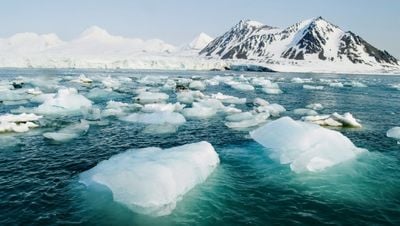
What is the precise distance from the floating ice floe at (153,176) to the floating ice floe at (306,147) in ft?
11.2

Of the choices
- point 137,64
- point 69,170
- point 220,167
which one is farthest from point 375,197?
point 137,64

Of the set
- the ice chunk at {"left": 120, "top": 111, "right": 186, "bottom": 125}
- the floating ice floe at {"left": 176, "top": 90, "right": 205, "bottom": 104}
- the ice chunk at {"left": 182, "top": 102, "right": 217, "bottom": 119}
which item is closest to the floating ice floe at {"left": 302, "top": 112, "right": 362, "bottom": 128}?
the ice chunk at {"left": 182, "top": 102, "right": 217, "bottom": 119}

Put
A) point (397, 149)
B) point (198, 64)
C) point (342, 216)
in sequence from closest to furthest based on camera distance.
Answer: point (342, 216)
point (397, 149)
point (198, 64)

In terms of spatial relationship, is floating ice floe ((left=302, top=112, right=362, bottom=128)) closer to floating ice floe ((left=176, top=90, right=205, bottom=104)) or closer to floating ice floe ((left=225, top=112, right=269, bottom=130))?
floating ice floe ((left=225, top=112, right=269, bottom=130))

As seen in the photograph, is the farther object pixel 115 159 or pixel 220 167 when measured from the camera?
pixel 220 167

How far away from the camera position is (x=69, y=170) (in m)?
14.9

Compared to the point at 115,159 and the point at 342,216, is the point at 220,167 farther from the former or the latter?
the point at 342,216

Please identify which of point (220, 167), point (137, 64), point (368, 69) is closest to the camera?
point (220, 167)

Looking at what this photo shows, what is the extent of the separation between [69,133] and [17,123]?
4771 mm

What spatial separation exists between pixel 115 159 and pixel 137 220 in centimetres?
429

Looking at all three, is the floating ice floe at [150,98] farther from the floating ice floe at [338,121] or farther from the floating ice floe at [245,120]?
the floating ice floe at [338,121]

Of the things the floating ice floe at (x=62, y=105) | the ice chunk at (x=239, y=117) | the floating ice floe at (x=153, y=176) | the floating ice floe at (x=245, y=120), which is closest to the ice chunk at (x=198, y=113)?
the ice chunk at (x=239, y=117)

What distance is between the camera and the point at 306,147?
52.3 ft

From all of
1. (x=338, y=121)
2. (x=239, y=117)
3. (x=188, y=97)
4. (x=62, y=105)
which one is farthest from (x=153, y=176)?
(x=188, y=97)
